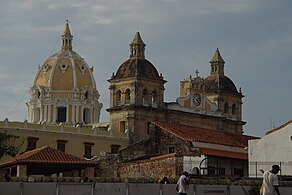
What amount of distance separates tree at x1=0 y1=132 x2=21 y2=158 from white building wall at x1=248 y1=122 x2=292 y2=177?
29.2 meters

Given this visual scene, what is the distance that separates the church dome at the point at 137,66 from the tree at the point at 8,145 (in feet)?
56.1

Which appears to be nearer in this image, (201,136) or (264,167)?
(264,167)

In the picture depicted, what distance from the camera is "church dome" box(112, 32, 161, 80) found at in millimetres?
81688

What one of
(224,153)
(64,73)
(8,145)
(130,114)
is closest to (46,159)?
(224,153)

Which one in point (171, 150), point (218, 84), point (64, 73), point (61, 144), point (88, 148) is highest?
point (64, 73)

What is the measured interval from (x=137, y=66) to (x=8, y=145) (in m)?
19.4

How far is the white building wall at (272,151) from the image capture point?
42438mm

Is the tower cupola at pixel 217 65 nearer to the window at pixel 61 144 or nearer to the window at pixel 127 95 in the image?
the window at pixel 127 95

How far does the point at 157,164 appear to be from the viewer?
43.7 metres

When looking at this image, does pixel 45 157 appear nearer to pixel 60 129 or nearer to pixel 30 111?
pixel 60 129

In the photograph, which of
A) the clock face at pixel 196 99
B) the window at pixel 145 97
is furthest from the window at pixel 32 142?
the clock face at pixel 196 99

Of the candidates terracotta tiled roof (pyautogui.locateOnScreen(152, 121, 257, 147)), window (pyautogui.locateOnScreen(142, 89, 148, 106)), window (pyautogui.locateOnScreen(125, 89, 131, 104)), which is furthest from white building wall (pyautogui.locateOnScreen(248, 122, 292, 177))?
window (pyautogui.locateOnScreen(125, 89, 131, 104))

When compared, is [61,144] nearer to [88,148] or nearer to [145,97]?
[88,148]

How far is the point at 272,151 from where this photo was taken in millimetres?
42938
